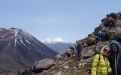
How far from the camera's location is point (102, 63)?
24.7ft

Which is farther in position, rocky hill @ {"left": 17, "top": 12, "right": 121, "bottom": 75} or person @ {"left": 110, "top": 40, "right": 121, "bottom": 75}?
rocky hill @ {"left": 17, "top": 12, "right": 121, "bottom": 75}

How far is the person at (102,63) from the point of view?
24.3 feet

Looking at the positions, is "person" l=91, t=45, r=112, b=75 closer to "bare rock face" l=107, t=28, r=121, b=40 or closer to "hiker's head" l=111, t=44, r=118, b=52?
"hiker's head" l=111, t=44, r=118, b=52

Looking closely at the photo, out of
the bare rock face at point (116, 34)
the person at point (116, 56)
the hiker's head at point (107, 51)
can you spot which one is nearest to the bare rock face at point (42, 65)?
the bare rock face at point (116, 34)

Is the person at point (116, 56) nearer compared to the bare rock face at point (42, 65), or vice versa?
the person at point (116, 56)

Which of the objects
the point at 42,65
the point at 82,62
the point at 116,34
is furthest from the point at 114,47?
the point at 42,65

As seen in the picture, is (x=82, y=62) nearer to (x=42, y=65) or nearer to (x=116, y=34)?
(x=116, y=34)

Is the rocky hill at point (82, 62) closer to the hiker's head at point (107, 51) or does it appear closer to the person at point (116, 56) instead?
the hiker's head at point (107, 51)

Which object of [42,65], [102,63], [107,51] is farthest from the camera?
[42,65]

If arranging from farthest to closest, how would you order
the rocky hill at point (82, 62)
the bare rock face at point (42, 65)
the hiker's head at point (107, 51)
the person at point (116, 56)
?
the bare rock face at point (42, 65), the rocky hill at point (82, 62), the hiker's head at point (107, 51), the person at point (116, 56)

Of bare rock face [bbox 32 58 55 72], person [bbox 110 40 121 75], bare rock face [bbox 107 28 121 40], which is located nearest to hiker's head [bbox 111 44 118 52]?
person [bbox 110 40 121 75]

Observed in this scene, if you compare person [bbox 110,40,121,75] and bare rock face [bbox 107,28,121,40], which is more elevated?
bare rock face [bbox 107,28,121,40]

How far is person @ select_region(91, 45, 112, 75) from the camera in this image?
740cm

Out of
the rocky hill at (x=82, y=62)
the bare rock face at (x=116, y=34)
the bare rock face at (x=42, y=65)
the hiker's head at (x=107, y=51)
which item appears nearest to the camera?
the hiker's head at (x=107, y=51)
